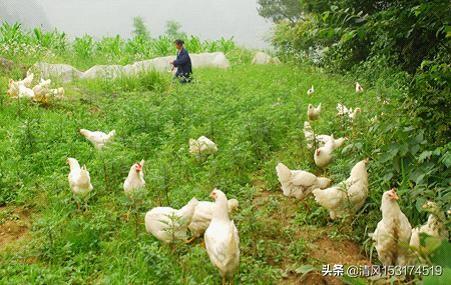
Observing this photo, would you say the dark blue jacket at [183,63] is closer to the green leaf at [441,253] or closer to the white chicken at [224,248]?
the white chicken at [224,248]

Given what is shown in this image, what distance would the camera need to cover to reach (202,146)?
5141mm

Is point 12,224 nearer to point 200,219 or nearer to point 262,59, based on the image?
point 200,219

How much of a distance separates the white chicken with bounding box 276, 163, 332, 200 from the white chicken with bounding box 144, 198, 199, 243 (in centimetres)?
82

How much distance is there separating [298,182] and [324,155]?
2.34ft

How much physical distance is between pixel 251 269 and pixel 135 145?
280 centimetres

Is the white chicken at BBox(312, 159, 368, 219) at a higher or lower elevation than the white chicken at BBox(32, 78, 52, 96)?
lower

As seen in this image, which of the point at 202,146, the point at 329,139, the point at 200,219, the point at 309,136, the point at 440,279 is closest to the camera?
the point at 440,279

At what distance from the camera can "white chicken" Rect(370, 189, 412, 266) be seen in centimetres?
290

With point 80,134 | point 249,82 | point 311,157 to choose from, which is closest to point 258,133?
point 311,157

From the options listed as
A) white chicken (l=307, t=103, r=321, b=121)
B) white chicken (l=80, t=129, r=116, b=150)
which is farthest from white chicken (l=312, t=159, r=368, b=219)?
white chicken (l=80, t=129, r=116, b=150)

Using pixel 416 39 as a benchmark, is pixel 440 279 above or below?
below

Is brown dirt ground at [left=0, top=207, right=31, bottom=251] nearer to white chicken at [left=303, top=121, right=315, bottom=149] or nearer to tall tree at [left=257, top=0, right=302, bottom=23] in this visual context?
white chicken at [left=303, top=121, right=315, bottom=149]

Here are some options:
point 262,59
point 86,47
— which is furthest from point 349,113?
point 86,47

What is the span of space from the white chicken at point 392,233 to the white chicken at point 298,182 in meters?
0.98
